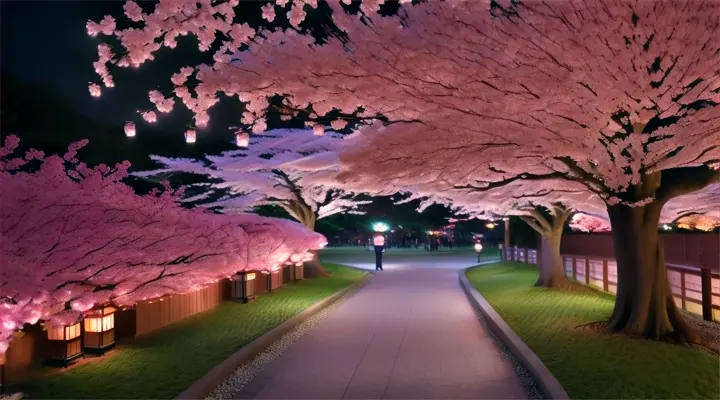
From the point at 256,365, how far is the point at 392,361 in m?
2.28

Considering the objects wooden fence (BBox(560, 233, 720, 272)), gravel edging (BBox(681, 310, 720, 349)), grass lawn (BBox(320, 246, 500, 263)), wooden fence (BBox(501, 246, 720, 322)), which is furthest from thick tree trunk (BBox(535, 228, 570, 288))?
grass lawn (BBox(320, 246, 500, 263))

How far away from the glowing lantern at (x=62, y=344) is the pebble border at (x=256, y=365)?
2600mm

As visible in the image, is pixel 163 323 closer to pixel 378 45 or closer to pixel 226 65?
pixel 226 65

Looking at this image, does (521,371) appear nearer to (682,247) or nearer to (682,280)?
(682,280)

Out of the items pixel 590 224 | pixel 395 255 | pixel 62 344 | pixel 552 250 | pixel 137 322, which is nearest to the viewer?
pixel 62 344

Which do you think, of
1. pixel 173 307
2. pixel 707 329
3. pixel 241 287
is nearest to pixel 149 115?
pixel 173 307

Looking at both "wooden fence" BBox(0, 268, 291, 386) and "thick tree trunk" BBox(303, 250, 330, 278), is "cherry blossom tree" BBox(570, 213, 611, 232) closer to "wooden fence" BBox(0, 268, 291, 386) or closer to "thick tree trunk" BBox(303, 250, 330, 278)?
"thick tree trunk" BBox(303, 250, 330, 278)

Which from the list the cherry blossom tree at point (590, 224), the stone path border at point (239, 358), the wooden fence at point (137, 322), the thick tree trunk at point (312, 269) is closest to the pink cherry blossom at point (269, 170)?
the thick tree trunk at point (312, 269)

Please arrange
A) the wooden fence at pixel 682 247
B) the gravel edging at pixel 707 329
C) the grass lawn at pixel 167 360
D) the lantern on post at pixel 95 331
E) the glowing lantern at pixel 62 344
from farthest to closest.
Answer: the wooden fence at pixel 682 247
the gravel edging at pixel 707 329
the lantern on post at pixel 95 331
the glowing lantern at pixel 62 344
the grass lawn at pixel 167 360

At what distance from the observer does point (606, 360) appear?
29.1 ft

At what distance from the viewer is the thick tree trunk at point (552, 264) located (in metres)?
20.2

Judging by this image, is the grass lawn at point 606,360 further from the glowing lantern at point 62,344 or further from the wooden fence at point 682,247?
the wooden fence at point 682,247

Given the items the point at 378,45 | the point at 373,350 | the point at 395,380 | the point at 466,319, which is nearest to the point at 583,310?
the point at 466,319

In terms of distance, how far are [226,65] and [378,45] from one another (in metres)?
2.32
